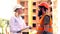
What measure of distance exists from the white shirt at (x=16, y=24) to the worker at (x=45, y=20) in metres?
0.15

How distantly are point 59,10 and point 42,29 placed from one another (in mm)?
232

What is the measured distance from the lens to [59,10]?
2.97 meters

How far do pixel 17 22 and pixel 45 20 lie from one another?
0.25m

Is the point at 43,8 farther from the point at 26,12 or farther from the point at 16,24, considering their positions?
the point at 16,24

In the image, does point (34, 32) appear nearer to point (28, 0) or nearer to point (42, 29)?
point (42, 29)

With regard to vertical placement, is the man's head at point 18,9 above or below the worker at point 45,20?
above

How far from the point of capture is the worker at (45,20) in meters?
2.91

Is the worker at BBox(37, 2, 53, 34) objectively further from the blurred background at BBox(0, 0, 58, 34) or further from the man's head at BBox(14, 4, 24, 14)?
the man's head at BBox(14, 4, 24, 14)

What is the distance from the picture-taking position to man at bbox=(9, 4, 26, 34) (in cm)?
293

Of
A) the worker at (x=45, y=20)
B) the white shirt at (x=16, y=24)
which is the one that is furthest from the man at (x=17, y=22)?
the worker at (x=45, y=20)

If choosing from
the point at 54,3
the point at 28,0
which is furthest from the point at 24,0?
the point at 54,3

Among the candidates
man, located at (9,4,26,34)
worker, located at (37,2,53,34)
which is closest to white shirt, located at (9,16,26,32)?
man, located at (9,4,26,34)

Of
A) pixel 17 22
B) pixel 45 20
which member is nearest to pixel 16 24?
pixel 17 22

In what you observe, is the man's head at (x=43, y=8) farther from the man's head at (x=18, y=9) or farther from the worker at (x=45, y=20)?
the man's head at (x=18, y=9)
